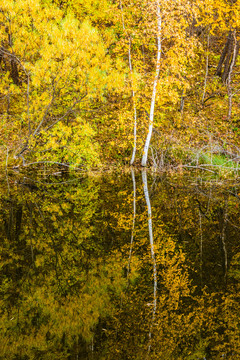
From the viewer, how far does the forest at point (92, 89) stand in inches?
492

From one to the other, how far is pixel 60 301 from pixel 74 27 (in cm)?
1024

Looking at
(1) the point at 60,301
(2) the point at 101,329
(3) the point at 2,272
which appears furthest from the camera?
(3) the point at 2,272

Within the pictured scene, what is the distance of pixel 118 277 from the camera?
16.7 feet

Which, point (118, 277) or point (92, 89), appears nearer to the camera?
point (118, 277)

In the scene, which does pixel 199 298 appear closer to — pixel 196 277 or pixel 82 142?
pixel 196 277

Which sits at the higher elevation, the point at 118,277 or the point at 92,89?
the point at 92,89

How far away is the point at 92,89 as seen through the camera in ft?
43.7

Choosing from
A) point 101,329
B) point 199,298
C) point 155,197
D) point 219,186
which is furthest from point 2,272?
point 219,186

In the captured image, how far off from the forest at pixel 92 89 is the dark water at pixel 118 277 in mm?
4611

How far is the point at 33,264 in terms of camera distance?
5395 mm

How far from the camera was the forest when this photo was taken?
41.0ft

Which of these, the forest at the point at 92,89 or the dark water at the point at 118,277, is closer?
the dark water at the point at 118,277

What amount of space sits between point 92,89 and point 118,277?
9552mm

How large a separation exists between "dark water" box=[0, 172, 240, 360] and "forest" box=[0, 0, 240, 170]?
461cm
